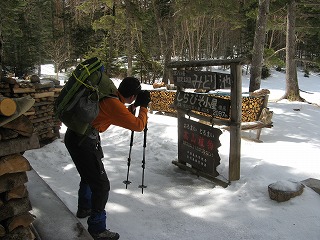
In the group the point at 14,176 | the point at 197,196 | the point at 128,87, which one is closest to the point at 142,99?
the point at 128,87

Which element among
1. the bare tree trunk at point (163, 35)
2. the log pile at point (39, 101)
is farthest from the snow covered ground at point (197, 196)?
the bare tree trunk at point (163, 35)

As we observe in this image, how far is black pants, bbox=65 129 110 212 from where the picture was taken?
3.14m

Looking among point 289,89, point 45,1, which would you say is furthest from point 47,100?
point 45,1

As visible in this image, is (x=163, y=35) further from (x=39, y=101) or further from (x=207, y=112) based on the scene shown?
(x=207, y=112)

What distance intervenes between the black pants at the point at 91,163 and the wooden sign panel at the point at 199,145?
221 cm

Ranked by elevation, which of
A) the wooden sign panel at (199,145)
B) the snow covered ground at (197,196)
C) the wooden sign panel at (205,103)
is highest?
the wooden sign panel at (205,103)

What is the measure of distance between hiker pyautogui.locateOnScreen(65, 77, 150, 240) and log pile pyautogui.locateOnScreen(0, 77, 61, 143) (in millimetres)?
4106

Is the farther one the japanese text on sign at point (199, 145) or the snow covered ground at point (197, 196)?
the japanese text on sign at point (199, 145)

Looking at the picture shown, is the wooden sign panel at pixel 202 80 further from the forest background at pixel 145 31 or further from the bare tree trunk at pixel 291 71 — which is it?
the bare tree trunk at pixel 291 71

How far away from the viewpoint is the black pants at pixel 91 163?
314cm

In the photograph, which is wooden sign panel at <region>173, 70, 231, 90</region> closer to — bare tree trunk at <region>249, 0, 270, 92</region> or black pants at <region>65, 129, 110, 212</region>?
black pants at <region>65, 129, 110, 212</region>

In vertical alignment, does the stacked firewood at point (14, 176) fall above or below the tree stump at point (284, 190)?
above

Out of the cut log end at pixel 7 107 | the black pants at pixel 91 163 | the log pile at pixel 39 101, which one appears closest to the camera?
the cut log end at pixel 7 107

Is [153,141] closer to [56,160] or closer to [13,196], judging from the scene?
[56,160]
